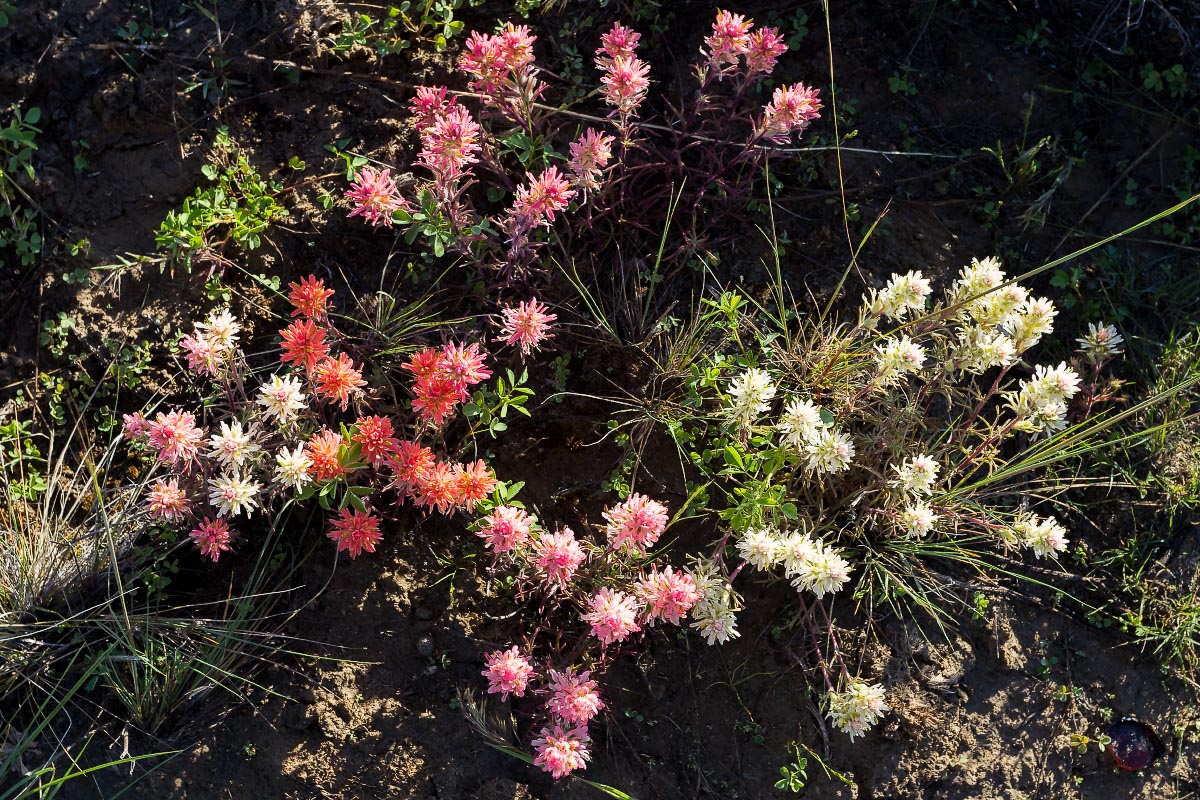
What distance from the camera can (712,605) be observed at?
265cm

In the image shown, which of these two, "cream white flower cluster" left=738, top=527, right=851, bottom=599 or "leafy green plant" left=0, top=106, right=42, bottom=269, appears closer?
"cream white flower cluster" left=738, top=527, right=851, bottom=599

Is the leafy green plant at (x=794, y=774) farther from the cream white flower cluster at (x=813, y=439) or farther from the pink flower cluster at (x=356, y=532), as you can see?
the pink flower cluster at (x=356, y=532)

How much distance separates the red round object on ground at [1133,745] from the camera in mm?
3068

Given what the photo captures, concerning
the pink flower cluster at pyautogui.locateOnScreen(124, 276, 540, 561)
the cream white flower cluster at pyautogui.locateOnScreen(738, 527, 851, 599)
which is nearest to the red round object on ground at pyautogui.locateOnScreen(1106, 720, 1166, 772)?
the cream white flower cluster at pyautogui.locateOnScreen(738, 527, 851, 599)

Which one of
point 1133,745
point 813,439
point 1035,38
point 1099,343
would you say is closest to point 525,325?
point 813,439

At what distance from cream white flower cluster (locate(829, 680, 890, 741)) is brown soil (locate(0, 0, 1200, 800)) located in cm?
28

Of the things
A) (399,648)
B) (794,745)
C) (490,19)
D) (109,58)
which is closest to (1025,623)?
(794,745)

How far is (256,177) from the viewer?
3162 millimetres

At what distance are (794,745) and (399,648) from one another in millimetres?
1318

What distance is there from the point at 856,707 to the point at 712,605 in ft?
1.69

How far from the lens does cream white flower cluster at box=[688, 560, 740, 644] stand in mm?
2613

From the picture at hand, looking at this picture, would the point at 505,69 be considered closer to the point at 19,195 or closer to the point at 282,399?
the point at 282,399

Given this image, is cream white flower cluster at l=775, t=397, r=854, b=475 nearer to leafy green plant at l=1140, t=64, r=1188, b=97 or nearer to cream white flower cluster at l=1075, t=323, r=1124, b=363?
cream white flower cluster at l=1075, t=323, r=1124, b=363

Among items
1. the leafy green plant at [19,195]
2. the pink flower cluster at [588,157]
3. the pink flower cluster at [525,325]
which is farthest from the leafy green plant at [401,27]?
the pink flower cluster at [525,325]
